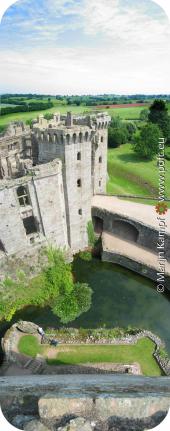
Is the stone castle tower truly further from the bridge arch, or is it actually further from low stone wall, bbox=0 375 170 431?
low stone wall, bbox=0 375 170 431

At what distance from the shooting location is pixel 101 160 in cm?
3778

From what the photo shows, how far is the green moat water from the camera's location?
2441cm

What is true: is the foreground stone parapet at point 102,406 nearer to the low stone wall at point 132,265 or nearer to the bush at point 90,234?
the low stone wall at point 132,265

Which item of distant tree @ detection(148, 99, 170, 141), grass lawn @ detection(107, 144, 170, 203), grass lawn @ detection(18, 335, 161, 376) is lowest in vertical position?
grass lawn @ detection(18, 335, 161, 376)

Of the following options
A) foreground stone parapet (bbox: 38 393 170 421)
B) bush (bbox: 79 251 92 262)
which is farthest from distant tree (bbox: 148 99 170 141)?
foreground stone parapet (bbox: 38 393 170 421)

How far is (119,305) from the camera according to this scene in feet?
85.5

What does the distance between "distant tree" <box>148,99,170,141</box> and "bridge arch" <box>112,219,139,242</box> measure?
3455 centimetres

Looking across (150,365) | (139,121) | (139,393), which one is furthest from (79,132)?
(139,121)

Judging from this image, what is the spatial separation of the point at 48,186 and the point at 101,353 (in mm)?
13695

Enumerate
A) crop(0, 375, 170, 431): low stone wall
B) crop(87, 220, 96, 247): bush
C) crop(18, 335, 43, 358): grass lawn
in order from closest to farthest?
crop(0, 375, 170, 431): low stone wall < crop(18, 335, 43, 358): grass lawn < crop(87, 220, 96, 247): bush

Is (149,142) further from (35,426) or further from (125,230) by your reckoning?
(35,426)

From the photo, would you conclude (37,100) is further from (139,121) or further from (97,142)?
(97,142)

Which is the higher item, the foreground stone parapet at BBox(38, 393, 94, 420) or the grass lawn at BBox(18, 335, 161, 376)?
the foreground stone parapet at BBox(38, 393, 94, 420)

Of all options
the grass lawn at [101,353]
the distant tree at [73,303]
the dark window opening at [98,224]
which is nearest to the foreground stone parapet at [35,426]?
the grass lawn at [101,353]
